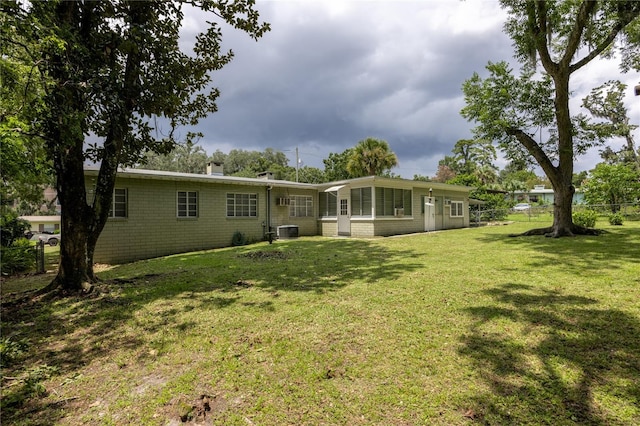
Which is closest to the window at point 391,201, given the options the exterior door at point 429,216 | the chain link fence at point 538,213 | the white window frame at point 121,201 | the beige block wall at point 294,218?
the exterior door at point 429,216

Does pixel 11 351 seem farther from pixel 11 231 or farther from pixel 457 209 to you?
pixel 457 209

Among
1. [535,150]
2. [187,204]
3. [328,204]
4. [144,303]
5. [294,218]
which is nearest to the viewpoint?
[144,303]

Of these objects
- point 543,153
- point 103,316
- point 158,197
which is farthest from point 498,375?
point 543,153

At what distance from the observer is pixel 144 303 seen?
502cm

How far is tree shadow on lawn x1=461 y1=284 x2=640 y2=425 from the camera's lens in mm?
2170

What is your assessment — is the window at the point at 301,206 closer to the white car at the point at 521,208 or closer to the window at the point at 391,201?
the window at the point at 391,201

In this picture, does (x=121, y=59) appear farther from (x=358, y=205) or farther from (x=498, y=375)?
(x=358, y=205)

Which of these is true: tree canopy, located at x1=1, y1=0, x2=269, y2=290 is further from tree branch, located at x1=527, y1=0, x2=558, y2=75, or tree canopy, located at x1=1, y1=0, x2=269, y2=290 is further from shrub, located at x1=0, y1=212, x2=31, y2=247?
tree branch, located at x1=527, y1=0, x2=558, y2=75

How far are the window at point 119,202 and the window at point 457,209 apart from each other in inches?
720

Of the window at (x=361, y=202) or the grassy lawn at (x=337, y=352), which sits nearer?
the grassy lawn at (x=337, y=352)

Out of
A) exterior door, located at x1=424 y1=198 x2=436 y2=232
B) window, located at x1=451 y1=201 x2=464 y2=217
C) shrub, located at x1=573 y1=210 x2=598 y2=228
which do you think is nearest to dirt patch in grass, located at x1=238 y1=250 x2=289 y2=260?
exterior door, located at x1=424 y1=198 x2=436 y2=232

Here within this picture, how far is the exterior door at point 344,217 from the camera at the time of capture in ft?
52.5

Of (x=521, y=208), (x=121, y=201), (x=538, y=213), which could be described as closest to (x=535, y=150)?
(x=121, y=201)

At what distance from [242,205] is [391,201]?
7.66m
